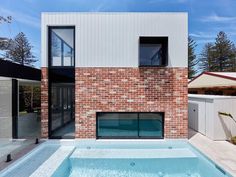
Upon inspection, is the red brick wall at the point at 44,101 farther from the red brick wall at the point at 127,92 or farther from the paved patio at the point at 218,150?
the paved patio at the point at 218,150

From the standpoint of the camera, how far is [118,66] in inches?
418

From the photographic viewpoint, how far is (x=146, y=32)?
10531 mm

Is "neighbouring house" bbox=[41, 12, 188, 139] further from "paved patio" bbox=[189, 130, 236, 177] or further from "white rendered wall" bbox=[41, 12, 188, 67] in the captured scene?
"paved patio" bbox=[189, 130, 236, 177]

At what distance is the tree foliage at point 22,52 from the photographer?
44.4m

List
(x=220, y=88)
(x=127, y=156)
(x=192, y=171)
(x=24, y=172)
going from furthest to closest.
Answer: (x=220, y=88) → (x=127, y=156) → (x=192, y=171) → (x=24, y=172)

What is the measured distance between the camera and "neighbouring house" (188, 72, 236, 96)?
15.9 meters

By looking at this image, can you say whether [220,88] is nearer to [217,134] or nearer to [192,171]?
[217,134]

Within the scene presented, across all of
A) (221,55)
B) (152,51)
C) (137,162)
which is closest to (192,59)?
(221,55)

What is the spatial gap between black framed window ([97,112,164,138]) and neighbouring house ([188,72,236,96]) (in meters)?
7.21

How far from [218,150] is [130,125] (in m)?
3.89

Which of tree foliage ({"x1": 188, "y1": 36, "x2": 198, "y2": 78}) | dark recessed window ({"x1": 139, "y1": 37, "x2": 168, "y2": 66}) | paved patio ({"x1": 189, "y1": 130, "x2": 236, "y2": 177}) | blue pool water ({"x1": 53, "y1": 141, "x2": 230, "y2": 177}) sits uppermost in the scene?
tree foliage ({"x1": 188, "y1": 36, "x2": 198, "y2": 78})

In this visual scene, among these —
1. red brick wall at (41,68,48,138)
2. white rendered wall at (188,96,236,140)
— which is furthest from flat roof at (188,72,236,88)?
red brick wall at (41,68,48,138)

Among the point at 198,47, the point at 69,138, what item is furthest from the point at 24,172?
the point at 198,47

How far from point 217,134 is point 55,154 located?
286 inches
